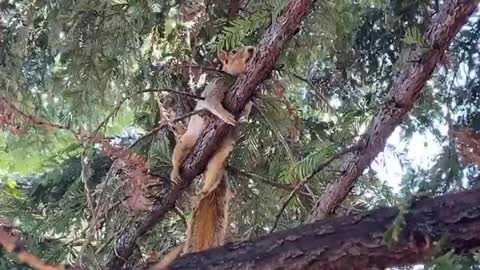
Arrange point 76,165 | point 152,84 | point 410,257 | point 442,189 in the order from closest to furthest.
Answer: point 410,257 < point 442,189 < point 152,84 < point 76,165

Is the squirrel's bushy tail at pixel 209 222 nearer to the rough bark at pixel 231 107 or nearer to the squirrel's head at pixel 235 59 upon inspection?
the rough bark at pixel 231 107

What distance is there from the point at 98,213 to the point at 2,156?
7.20 ft

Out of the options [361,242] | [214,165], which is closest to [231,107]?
[214,165]

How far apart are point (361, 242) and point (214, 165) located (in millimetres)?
1026

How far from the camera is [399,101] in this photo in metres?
1.66

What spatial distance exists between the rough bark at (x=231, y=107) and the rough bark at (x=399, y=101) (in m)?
0.28

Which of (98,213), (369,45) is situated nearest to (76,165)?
(98,213)

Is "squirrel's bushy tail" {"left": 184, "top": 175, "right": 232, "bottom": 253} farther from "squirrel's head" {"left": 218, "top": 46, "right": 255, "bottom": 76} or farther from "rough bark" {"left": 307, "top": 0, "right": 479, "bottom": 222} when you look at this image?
"squirrel's head" {"left": 218, "top": 46, "right": 255, "bottom": 76}

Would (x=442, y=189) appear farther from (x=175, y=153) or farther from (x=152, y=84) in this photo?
(x=152, y=84)

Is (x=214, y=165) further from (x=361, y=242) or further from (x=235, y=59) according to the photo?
(x=361, y=242)

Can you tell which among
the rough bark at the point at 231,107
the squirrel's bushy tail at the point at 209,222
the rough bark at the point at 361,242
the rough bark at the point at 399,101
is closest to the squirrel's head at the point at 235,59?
the rough bark at the point at 231,107

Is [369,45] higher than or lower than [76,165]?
higher

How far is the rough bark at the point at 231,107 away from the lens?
169cm

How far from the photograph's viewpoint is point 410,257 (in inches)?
39.0
